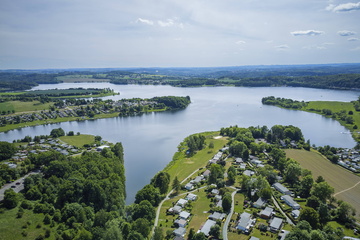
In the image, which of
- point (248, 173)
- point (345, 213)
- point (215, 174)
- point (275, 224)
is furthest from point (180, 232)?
point (345, 213)

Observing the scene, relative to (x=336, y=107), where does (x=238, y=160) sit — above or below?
below

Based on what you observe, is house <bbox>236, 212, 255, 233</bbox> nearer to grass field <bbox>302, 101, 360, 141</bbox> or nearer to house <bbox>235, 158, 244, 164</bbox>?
house <bbox>235, 158, 244, 164</bbox>

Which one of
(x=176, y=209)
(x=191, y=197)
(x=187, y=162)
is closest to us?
(x=176, y=209)

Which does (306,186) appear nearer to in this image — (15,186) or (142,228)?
(142,228)

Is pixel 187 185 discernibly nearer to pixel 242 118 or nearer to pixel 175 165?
pixel 175 165

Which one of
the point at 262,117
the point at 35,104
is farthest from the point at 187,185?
→ the point at 35,104

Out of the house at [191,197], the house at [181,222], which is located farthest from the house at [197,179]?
the house at [181,222]

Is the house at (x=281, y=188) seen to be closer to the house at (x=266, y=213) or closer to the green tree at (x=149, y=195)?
the house at (x=266, y=213)

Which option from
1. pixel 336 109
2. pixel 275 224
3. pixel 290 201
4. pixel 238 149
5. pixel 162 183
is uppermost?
pixel 336 109
